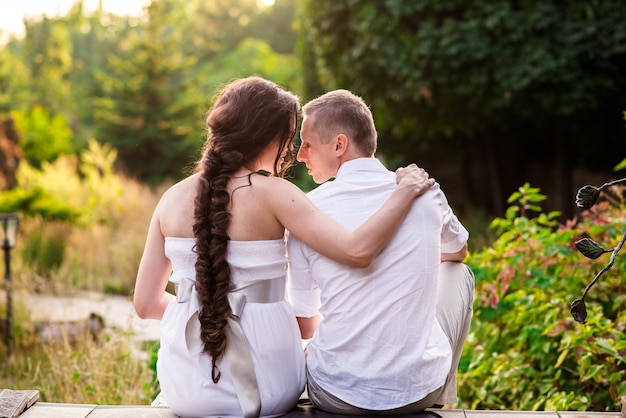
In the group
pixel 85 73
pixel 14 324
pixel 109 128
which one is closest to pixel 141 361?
pixel 14 324

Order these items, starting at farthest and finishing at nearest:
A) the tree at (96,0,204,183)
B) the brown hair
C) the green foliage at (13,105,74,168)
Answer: the green foliage at (13,105,74,168) → the tree at (96,0,204,183) → the brown hair

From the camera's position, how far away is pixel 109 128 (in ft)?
59.3

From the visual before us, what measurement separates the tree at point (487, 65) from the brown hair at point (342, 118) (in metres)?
4.97

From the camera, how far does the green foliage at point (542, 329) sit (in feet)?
10.3

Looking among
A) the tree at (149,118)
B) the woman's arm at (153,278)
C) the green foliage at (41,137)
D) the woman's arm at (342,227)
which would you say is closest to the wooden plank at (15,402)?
the woman's arm at (153,278)

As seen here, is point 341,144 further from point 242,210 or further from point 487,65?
point 487,65

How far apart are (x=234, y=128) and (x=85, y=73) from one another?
29.5m

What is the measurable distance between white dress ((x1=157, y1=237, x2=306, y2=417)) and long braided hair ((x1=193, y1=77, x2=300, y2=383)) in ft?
0.19

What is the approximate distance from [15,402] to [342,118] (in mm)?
1489

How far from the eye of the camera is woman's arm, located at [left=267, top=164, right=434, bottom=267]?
87.4 inches

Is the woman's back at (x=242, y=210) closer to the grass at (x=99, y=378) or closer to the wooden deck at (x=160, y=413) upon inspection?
the wooden deck at (x=160, y=413)

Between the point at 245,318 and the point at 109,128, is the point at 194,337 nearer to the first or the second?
the point at 245,318

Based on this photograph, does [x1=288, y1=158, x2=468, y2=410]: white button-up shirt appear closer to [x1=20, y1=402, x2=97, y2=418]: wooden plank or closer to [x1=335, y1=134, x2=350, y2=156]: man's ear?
[x1=335, y1=134, x2=350, y2=156]: man's ear

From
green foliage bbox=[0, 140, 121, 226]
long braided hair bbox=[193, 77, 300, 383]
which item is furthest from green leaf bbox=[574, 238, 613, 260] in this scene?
green foliage bbox=[0, 140, 121, 226]
